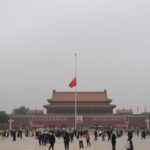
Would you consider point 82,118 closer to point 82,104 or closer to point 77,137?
point 82,104

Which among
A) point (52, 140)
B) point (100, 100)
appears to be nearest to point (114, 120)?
point (100, 100)

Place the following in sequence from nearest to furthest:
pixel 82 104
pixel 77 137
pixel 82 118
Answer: pixel 77 137
pixel 82 118
pixel 82 104

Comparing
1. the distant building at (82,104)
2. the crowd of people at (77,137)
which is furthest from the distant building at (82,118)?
the crowd of people at (77,137)

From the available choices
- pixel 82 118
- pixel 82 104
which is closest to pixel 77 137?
pixel 82 118

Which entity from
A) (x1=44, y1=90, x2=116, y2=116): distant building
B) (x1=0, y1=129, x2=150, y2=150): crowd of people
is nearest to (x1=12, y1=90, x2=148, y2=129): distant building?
(x1=44, y1=90, x2=116, y2=116): distant building

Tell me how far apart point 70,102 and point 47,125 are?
23.4 ft

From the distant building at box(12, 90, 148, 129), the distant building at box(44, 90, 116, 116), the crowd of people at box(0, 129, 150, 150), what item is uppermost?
the distant building at box(44, 90, 116, 116)

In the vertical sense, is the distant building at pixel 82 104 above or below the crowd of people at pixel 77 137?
above

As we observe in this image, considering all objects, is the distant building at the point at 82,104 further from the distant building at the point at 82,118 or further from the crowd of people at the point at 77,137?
the crowd of people at the point at 77,137

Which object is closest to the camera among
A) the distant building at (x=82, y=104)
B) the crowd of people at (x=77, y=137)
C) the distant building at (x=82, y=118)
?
the crowd of people at (x=77, y=137)

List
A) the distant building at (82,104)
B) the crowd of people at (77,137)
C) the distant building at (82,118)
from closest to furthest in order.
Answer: the crowd of people at (77,137)
the distant building at (82,118)
the distant building at (82,104)

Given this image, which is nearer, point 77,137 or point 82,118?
point 77,137

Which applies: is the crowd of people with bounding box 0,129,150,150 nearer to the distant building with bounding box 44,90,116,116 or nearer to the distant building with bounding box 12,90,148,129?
the distant building with bounding box 12,90,148,129

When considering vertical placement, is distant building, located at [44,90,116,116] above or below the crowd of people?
above
